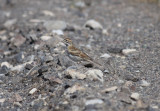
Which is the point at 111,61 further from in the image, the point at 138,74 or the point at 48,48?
the point at 48,48

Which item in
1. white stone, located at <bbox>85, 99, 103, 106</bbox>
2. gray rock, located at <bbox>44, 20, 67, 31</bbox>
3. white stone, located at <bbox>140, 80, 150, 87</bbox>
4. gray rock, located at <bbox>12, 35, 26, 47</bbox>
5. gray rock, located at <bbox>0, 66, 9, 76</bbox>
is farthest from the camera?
gray rock, located at <bbox>44, 20, 67, 31</bbox>

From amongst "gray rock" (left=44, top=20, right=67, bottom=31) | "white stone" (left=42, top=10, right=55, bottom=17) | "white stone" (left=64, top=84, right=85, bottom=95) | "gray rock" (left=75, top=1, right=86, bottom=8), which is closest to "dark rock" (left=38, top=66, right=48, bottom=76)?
"white stone" (left=64, top=84, right=85, bottom=95)

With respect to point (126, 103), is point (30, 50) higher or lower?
lower

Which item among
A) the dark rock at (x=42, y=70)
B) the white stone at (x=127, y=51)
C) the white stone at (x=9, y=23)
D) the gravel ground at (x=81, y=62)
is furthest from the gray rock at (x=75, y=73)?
the white stone at (x=9, y=23)

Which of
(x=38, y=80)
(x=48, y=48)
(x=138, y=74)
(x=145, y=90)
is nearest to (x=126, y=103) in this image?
(x=145, y=90)

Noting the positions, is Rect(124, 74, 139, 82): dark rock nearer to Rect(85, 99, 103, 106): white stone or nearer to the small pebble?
the small pebble

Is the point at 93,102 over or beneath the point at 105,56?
over

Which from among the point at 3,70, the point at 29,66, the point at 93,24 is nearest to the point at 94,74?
the point at 29,66

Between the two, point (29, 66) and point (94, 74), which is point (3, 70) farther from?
point (94, 74)

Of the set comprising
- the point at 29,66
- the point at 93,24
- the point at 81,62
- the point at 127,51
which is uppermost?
the point at 81,62
